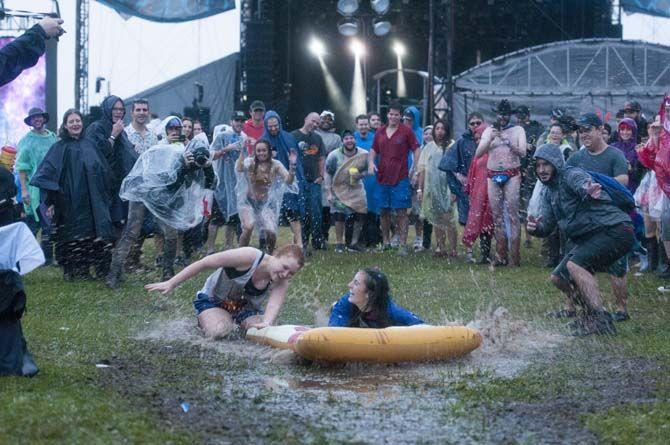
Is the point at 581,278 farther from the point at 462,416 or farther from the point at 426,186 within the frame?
the point at 426,186

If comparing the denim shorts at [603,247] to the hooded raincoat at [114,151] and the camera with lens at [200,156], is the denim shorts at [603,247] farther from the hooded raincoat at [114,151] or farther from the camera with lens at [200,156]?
the hooded raincoat at [114,151]

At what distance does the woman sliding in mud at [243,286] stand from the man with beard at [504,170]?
536cm

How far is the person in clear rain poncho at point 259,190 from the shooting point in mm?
13484

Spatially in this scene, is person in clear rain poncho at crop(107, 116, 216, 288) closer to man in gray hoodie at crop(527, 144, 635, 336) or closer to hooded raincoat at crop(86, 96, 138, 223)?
hooded raincoat at crop(86, 96, 138, 223)

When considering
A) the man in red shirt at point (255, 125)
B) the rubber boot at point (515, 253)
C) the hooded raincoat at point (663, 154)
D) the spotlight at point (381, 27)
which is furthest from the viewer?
the spotlight at point (381, 27)

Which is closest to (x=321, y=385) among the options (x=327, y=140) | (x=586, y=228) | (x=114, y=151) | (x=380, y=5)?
(x=586, y=228)

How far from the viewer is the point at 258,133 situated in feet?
50.3

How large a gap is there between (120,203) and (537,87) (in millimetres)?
14739

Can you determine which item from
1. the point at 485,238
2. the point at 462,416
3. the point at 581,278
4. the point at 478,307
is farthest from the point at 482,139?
the point at 462,416

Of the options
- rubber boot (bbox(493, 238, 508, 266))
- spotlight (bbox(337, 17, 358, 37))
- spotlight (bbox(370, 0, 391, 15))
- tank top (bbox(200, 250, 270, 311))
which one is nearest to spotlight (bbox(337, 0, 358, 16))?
spotlight (bbox(337, 17, 358, 37))

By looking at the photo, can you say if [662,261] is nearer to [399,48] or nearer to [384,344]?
[384,344]

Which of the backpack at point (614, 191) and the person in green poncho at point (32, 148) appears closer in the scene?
the backpack at point (614, 191)

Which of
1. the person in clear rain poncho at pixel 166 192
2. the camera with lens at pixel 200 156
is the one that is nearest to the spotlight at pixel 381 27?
the person in clear rain poncho at pixel 166 192

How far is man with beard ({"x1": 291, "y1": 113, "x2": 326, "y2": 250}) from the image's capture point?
15.7 meters
